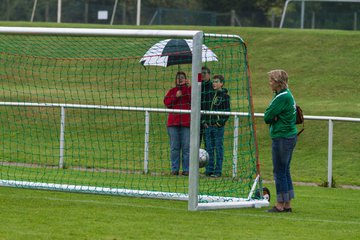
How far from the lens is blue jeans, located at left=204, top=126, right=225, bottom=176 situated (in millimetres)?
16172

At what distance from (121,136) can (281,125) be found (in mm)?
8763

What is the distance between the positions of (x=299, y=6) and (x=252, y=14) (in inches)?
271

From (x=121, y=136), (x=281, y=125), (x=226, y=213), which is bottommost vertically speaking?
(x=226, y=213)

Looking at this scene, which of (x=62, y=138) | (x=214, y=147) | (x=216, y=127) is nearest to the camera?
(x=214, y=147)

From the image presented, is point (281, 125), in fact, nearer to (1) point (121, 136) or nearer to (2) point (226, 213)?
(2) point (226, 213)

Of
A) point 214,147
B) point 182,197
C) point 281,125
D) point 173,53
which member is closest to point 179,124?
point 214,147

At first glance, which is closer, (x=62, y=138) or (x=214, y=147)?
(x=214, y=147)

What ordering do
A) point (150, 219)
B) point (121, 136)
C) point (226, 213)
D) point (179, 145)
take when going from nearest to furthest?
point (150, 219), point (226, 213), point (179, 145), point (121, 136)

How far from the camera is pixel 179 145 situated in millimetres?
18328

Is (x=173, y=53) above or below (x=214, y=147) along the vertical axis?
above

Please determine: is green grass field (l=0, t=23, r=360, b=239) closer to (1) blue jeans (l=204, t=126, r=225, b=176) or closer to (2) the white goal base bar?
(2) the white goal base bar

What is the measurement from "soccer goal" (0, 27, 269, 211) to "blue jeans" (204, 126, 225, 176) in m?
0.14

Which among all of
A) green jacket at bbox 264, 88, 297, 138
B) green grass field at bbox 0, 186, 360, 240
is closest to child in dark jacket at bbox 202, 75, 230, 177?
green grass field at bbox 0, 186, 360, 240

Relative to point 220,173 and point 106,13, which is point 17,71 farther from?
point 106,13
